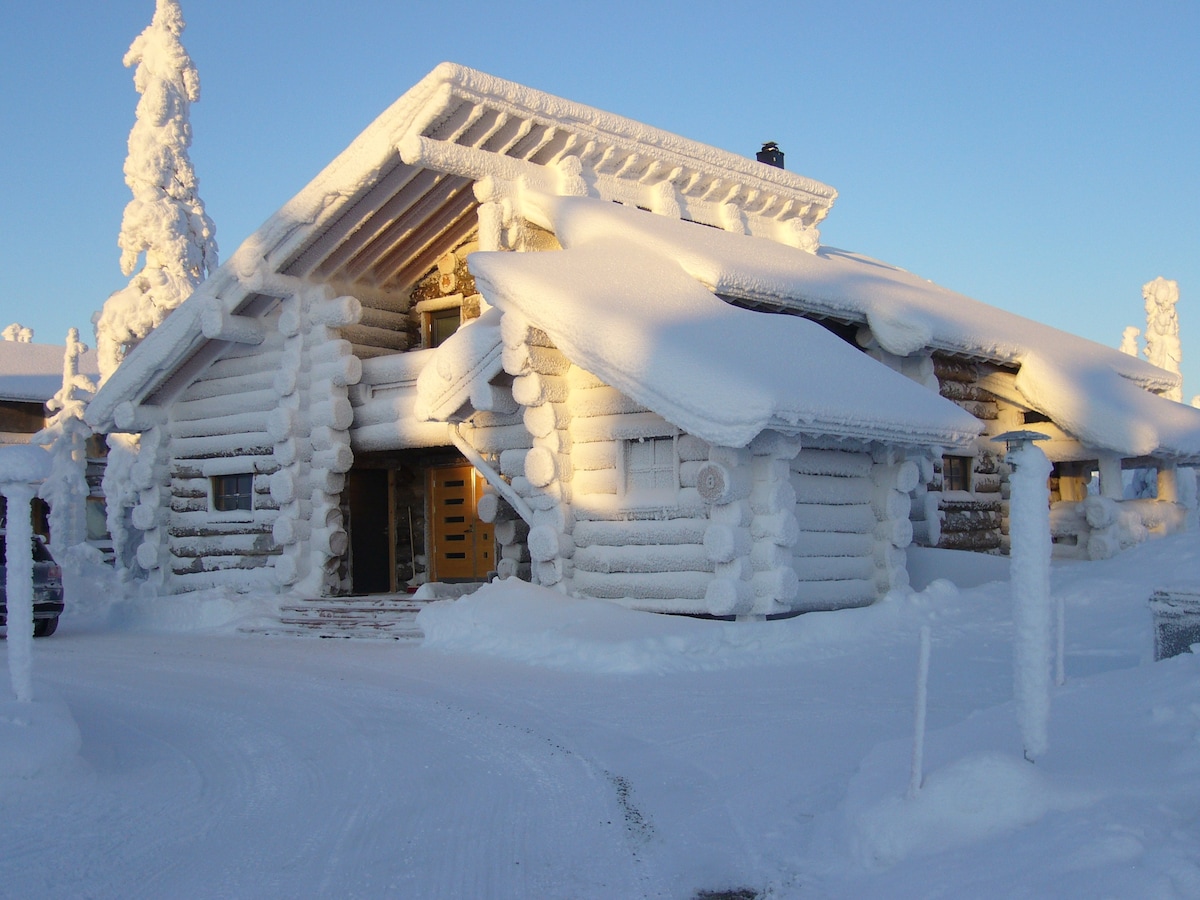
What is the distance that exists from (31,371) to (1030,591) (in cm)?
3713

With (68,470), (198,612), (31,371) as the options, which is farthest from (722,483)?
(31,371)

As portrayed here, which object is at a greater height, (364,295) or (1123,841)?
(364,295)

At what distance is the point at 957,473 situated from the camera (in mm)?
19047

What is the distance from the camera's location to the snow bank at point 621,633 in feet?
37.4

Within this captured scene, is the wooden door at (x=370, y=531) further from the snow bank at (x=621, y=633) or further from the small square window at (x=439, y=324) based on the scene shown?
the snow bank at (x=621, y=633)

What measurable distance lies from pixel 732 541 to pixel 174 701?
5583mm

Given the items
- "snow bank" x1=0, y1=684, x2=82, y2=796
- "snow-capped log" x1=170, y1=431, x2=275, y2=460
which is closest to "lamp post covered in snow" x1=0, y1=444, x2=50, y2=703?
"snow bank" x1=0, y1=684, x2=82, y2=796

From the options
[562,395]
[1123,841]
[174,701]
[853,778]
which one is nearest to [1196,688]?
[853,778]

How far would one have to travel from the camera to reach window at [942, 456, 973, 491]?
742 inches

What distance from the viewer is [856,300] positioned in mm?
16469

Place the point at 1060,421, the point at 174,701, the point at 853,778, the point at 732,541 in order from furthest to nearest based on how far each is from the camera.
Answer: the point at 1060,421
the point at 732,541
the point at 174,701
the point at 853,778

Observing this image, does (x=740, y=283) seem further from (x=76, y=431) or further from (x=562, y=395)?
(x=76, y=431)

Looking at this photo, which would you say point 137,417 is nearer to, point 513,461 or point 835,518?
point 513,461

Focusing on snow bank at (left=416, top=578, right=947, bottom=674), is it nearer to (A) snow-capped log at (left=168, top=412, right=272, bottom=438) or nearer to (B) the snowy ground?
(B) the snowy ground
